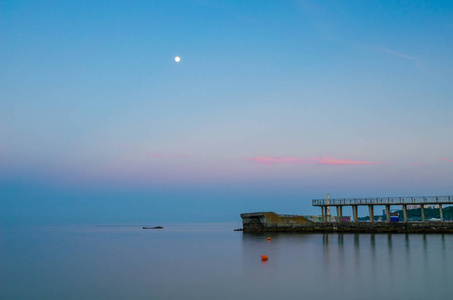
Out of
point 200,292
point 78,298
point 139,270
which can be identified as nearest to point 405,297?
point 200,292

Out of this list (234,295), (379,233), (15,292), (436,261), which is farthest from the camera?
(379,233)

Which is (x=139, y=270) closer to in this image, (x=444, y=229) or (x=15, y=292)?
(x=15, y=292)

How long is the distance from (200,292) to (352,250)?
21.2 meters

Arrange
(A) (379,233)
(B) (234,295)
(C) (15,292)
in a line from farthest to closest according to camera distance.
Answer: (A) (379,233)
(C) (15,292)
(B) (234,295)

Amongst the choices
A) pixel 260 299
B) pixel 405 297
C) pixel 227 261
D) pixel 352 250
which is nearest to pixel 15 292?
pixel 260 299

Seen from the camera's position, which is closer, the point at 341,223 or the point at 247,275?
the point at 247,275

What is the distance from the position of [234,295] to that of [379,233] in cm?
4339

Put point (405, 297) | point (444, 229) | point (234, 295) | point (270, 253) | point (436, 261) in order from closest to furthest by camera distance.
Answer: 1. point (405, 297)
2. point (234, 295)
3. point (436, 261)
4. point (270, 253)
5. point (444, 229)

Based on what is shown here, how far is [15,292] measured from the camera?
22.6m

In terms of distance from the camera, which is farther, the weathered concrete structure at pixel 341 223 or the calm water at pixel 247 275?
the weathered concrete structure at pixel 341 223

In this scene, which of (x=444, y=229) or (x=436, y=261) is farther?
(x=444, y=229)

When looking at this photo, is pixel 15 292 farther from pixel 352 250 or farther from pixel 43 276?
pixel 352 250

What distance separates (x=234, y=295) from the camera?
20.3 m

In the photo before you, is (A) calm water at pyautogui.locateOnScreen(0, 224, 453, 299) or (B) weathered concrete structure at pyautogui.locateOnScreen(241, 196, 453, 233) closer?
(A) calm water at pyautogui.locateOnScreen(0, 224, 453, 299)
